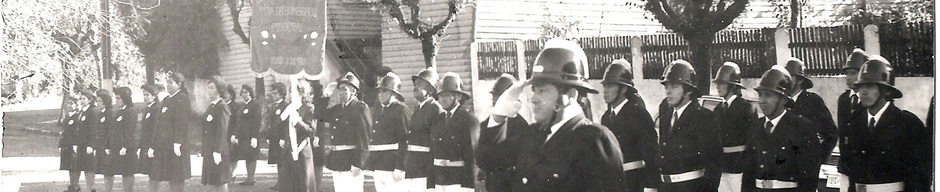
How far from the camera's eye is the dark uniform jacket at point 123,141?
27.3ft

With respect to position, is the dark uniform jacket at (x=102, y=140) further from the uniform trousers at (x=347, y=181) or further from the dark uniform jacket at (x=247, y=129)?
the uniform trousers at (x=347, y=181)

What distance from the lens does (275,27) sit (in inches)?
307

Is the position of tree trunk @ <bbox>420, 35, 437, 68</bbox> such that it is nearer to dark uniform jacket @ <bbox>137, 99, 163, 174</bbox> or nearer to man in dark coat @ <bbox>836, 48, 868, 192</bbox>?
dark uniform jacket @ <bbox>137, 99, 163, 174</bbox>

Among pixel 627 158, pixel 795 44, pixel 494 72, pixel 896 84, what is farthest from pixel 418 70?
pixel 896 84

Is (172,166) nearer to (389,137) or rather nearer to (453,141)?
(389,137)

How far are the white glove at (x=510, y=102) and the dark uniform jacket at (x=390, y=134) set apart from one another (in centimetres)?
88

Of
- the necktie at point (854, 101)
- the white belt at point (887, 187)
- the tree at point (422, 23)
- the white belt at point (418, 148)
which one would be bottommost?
the white belt at point (887, 187)

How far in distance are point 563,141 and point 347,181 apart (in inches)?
103

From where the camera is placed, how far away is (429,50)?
7254 mm

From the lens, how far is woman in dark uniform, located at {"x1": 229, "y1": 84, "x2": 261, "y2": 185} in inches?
309

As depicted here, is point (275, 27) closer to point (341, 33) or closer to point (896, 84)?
point (341, 33)

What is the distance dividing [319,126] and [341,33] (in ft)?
2.51

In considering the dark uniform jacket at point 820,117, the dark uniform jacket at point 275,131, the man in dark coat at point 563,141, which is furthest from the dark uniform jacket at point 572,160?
the dark uniform jacket at point 275,131

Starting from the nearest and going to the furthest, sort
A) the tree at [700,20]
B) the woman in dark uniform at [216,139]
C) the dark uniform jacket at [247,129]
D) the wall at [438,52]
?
the tree at [700,20], the wall at [438,52], the dark uniform jacket at [247,129], the woman in dark uniform at [216,139]
